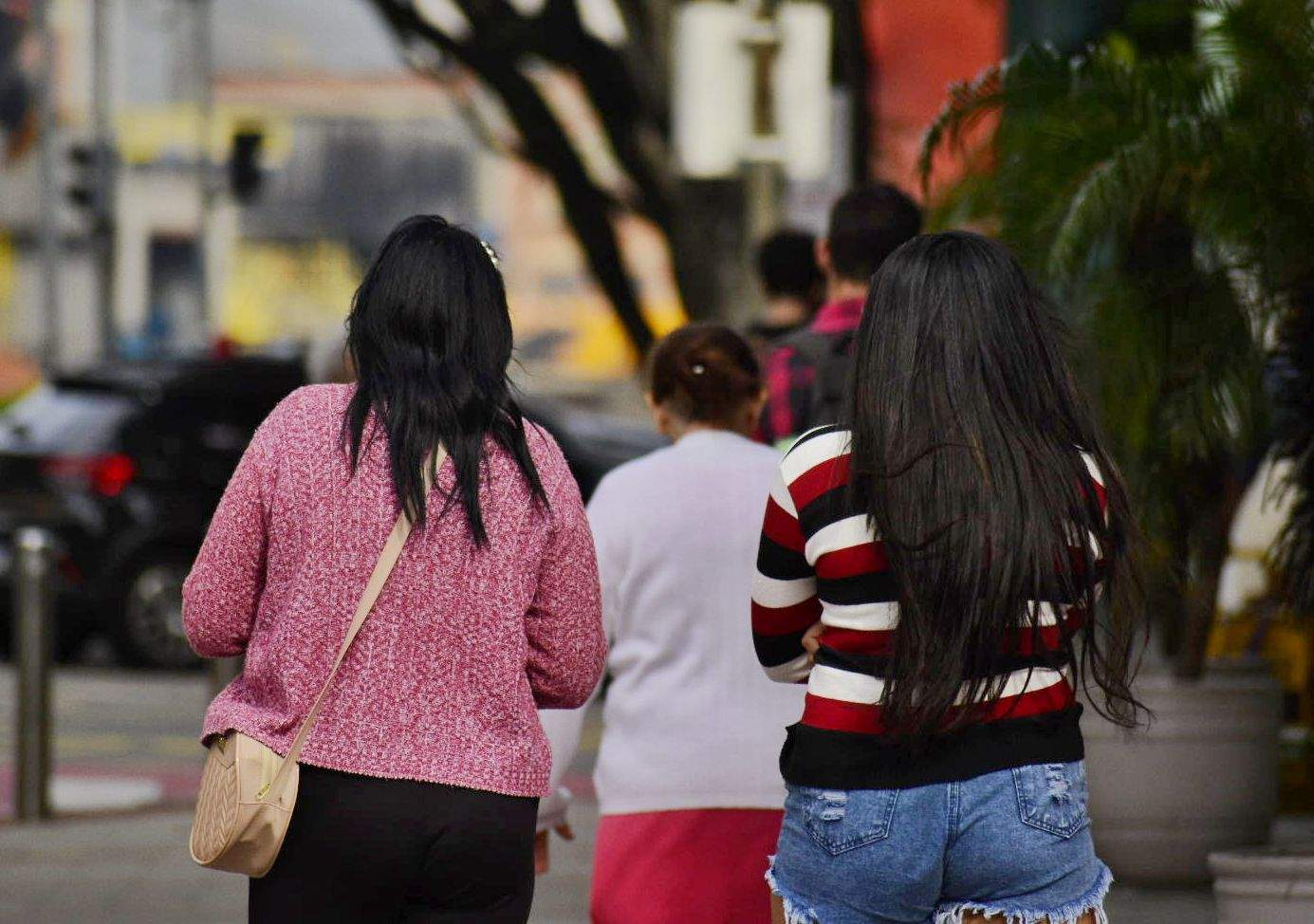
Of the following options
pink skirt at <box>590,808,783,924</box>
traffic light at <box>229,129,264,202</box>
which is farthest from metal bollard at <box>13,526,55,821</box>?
traffic light at <box>229,129,264,202</box>

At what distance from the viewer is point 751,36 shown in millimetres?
11500

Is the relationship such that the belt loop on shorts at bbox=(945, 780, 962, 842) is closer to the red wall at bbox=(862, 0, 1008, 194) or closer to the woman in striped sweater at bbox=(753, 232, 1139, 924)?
the woman in striped sweater at bbox=(753, 232, 1139, 924)

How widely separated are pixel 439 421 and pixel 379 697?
0.41 meters

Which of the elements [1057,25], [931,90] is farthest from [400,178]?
[1057,25]

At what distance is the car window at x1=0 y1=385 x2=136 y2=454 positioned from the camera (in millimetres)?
13891

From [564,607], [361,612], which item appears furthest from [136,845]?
[361,612]

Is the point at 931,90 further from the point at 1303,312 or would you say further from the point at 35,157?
the point at 35,157

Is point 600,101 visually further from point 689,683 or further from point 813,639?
point 813,639

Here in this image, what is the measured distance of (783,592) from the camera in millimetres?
3188

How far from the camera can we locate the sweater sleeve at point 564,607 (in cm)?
329

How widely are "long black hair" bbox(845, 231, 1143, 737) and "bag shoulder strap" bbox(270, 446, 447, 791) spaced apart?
649mm

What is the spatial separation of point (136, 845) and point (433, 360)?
5498mm

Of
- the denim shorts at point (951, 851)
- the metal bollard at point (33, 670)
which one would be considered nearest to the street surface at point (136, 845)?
the metal bollard at point (33, 670)

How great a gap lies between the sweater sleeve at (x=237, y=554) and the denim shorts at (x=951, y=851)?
85cm
